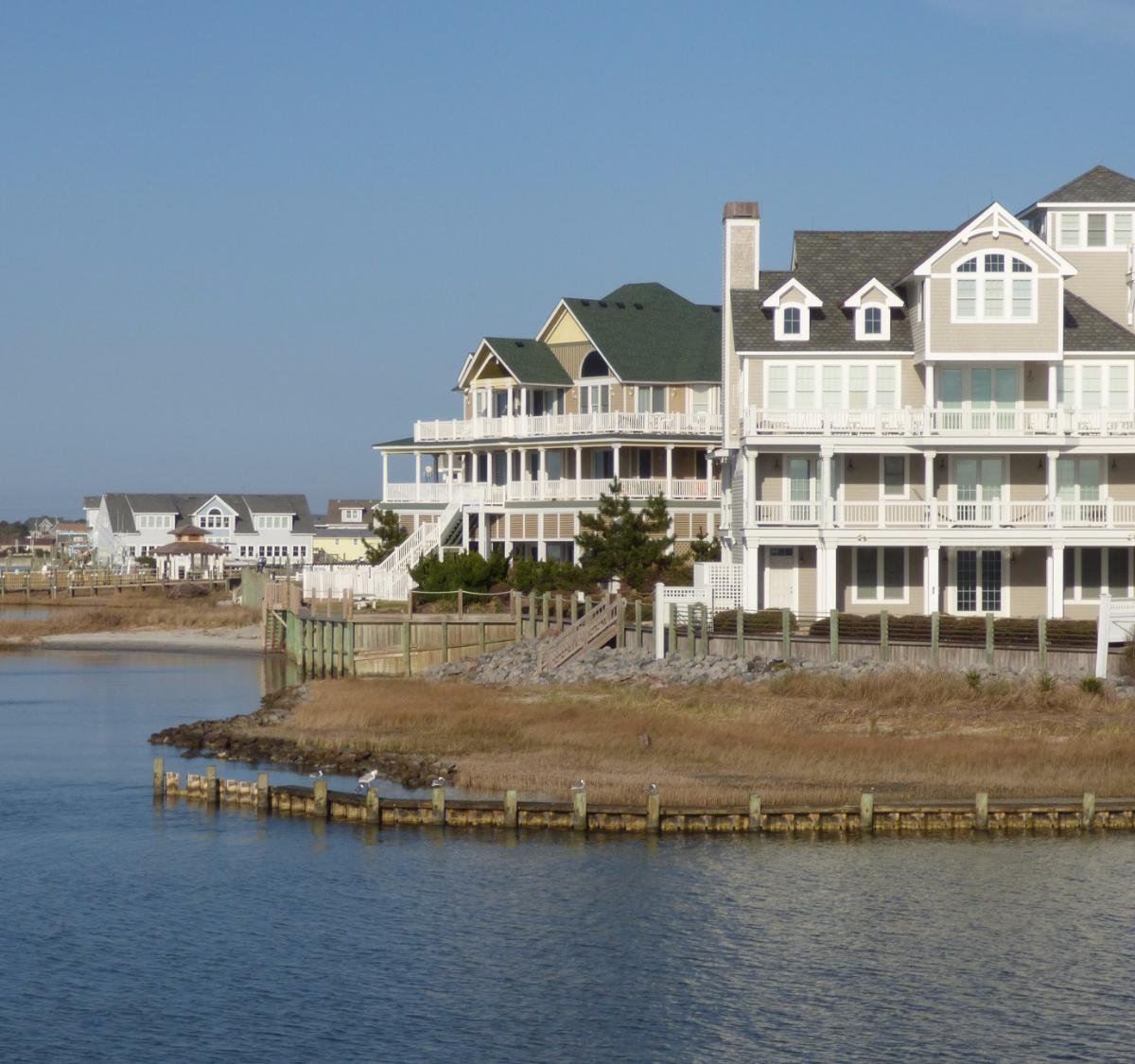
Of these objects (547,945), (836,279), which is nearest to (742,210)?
(836,279)

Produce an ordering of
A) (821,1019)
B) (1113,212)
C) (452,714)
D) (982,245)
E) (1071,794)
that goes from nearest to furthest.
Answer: (821,1019) → (1071,794) → (452,714) → (982,245) → (1113,212)

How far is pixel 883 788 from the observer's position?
121ft

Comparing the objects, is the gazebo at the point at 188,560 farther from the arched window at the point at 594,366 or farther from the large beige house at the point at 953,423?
the large beige house at the point at 953,423

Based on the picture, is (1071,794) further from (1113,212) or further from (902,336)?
(1113,212)

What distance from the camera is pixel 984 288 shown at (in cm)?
5378

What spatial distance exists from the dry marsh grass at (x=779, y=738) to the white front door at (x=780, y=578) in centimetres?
934

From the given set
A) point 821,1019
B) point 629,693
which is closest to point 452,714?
point 629,693

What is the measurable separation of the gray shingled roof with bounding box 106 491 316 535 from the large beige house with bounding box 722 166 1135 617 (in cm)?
11384

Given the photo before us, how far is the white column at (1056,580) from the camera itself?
52688 mm

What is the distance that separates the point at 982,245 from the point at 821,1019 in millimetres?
33443

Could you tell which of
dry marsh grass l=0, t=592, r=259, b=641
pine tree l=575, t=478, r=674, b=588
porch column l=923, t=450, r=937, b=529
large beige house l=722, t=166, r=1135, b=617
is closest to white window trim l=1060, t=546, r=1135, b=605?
large beige house l=722, t=166, r=1135, b=617

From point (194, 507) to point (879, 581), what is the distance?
4734 inches

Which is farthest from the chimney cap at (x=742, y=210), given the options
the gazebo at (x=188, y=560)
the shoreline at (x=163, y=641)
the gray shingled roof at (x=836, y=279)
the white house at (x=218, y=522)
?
the white house at (x=218, y=522)

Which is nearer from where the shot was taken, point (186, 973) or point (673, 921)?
point (186, 973)
